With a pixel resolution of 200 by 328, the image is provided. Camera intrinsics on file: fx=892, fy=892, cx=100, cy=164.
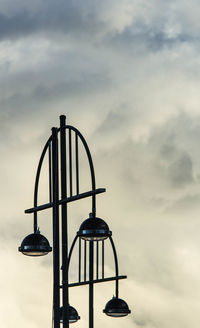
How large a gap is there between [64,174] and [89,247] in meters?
6.62

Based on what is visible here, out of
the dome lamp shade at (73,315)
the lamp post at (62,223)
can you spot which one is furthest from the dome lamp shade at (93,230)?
the dome lamp shade at (73,315)

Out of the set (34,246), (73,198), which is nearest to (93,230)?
(73,198)

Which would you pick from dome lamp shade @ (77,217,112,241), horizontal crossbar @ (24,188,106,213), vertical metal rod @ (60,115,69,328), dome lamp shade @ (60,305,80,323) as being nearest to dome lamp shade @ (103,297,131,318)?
dome lamp shade @ (60,305,80,323)

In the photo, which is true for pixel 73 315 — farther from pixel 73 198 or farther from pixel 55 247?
pixel 73 198

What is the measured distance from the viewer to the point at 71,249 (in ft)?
86.3

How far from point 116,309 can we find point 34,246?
772cm

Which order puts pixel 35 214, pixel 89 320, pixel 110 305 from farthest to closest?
pixel 110 305 < pixel 89 320 < pixel 35 214

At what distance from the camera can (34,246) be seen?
1972 centimetres

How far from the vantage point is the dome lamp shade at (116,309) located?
87.8 feet

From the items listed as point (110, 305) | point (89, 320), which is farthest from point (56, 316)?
point (110, 305)

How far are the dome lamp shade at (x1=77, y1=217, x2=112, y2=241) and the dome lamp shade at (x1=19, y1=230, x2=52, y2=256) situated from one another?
1.41 metres

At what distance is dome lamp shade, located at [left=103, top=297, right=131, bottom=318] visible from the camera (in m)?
26.8

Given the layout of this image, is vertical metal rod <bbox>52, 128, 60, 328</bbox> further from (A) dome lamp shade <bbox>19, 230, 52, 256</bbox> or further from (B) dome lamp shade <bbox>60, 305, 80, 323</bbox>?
(B) dome lamp shade <bbox>60, 305, 80, 323</bbox>

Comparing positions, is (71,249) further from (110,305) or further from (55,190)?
(55,190)
